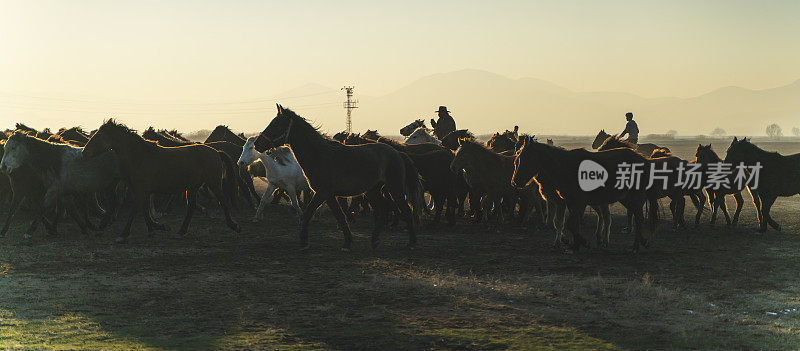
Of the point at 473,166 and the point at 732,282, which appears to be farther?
the point at 473,166

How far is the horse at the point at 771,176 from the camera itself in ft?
51.5

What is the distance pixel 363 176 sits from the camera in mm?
12477

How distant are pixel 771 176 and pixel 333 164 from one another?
9.96 metres

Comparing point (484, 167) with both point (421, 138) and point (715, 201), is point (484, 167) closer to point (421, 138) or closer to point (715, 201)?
point (715, 201)

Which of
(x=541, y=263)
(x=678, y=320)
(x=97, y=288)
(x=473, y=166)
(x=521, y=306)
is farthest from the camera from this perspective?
(x=473, y=166)

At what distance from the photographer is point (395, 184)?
12773 millimetres

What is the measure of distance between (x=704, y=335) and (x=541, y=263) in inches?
176

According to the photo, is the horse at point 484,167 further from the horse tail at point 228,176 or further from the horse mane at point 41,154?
the horse mane at point 41,154

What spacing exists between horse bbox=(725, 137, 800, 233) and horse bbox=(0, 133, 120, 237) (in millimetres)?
13548

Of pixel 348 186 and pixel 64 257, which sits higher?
pixel 348 186

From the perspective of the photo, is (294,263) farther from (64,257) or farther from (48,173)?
(48,173)

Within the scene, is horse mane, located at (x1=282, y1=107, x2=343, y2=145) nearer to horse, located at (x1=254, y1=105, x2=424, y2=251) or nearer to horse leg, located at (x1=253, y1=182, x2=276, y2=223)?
horse, located at (x1=254, y1=105, x2=424, y2=251)

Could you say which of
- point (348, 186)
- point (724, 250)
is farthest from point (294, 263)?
point (724, 250)

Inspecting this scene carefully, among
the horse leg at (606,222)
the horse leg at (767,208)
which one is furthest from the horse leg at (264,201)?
the horse leg at (767,208)
